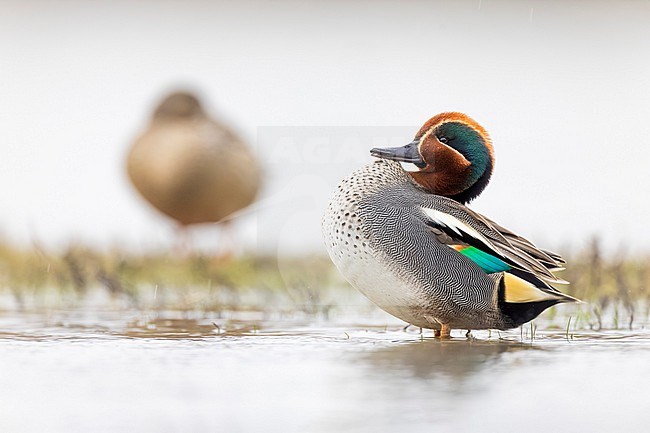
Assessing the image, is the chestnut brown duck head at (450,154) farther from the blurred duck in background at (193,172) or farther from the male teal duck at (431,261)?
the blurred duck in background at (193,172)

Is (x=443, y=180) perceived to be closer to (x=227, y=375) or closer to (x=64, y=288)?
(x=227, y=375)

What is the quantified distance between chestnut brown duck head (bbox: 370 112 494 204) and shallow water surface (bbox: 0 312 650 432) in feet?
1.76

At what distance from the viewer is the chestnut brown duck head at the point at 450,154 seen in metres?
3.59

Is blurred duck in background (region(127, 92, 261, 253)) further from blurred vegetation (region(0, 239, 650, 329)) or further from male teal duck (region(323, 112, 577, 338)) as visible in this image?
male teal duck (region(323, 112, 577, 338))

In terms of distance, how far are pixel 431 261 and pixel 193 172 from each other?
14.6 feet

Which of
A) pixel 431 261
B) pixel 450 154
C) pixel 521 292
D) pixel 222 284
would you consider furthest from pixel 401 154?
pixel 222 284

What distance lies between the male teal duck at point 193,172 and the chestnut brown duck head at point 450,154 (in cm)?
410

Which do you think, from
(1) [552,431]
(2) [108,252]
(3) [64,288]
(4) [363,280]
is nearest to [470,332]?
(4) [363,280]

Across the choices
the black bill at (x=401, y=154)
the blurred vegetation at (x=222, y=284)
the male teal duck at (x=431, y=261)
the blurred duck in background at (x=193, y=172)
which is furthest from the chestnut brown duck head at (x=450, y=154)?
the blurred duck in background at (x=193, y=172)

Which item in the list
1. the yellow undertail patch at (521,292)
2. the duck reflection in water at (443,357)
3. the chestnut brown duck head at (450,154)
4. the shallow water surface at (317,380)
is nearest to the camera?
the shallow water surface at (317,380)

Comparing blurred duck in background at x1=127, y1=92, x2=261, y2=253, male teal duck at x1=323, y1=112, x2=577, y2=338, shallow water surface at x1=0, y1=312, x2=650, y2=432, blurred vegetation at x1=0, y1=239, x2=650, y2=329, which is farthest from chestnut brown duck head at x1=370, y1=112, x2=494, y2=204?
blurred duck in background at x1=127, y1=92, x2=261, y2=253

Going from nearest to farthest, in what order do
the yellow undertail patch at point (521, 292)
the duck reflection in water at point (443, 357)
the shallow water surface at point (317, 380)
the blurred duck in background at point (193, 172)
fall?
the shallow water surface at point (317, 380)
the duck reflection in water at point (443, 357)
the yellow undertail patch at point (521, 292)
the blurred duck in background at point (193, 172)

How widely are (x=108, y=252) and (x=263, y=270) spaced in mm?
1067

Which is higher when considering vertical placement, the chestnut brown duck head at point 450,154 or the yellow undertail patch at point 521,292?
the chestnut brown duck head at point 450,154
